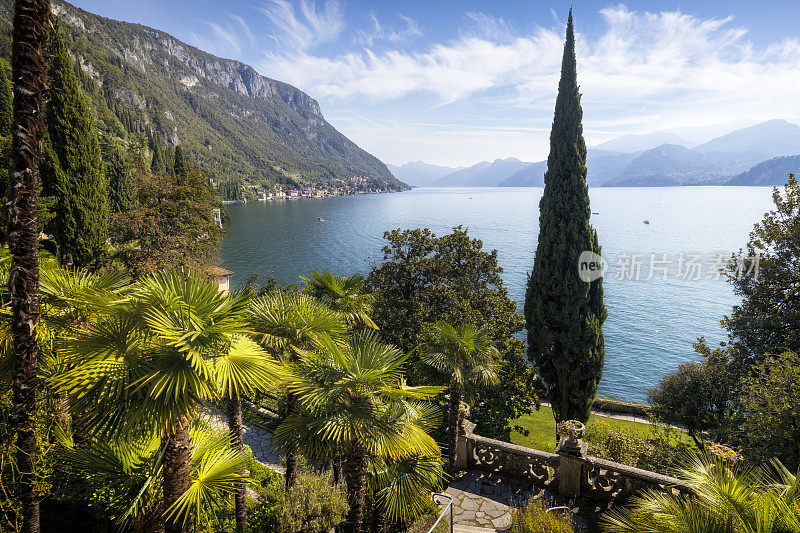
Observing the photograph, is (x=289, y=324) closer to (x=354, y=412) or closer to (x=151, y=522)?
(x=354, y=412)

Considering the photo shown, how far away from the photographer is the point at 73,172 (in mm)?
18797

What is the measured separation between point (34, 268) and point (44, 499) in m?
4.21

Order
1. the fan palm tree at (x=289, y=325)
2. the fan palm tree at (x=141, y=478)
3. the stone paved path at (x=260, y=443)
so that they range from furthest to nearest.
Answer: the stone paved path at (x=260, y=443) → the fan palm tree at (x=289, y=325) → the fan palm tree at (x=141, y=478)

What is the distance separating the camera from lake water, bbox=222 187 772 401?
105 feet

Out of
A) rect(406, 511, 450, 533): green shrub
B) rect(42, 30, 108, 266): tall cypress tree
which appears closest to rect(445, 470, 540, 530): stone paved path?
rect(406, 511, 450, 533): green shrub

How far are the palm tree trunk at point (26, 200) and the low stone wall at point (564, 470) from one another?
8767mm

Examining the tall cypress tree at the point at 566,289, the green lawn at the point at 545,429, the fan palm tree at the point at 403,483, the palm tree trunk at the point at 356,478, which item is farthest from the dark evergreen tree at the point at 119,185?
the palm tree trunk at the point at 356,478

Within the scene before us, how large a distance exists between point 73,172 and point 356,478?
21404mm

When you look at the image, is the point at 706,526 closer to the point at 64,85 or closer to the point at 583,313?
the point at 583,313

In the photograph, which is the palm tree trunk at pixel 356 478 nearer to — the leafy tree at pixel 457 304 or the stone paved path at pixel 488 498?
the stone paved path at pixel 488 498

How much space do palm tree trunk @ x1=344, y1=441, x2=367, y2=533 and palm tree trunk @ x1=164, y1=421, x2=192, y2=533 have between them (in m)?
2.12

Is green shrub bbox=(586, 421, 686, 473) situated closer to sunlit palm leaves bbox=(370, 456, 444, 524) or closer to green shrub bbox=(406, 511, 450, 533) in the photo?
green shrub bbox=(406, 511, 450, 533)

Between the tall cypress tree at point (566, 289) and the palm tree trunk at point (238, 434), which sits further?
the tall cypress tree at point (566, 289)

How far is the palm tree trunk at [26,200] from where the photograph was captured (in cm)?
333
